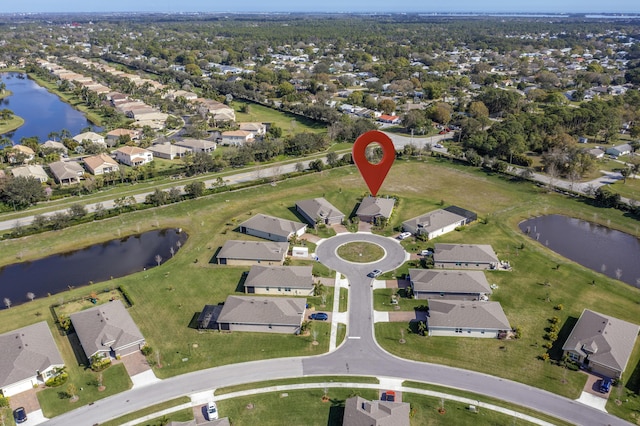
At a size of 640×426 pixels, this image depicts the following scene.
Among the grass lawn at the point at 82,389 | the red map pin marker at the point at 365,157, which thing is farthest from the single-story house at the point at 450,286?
the grass lawn at the point at 82,389

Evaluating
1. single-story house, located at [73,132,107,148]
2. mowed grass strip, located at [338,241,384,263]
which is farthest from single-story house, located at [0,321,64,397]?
single-story house, located at [73,132,107,148]

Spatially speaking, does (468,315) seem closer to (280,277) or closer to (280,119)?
(280,277)

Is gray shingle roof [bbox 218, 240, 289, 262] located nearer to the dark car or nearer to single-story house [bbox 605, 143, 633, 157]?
the dark car

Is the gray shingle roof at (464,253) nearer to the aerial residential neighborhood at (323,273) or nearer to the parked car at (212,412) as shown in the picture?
the aerial residential neighborhood at (323,273)

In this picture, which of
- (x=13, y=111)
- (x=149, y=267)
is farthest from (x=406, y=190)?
(x=13, y=111)

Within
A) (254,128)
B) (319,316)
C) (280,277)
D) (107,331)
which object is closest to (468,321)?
(319,316)
